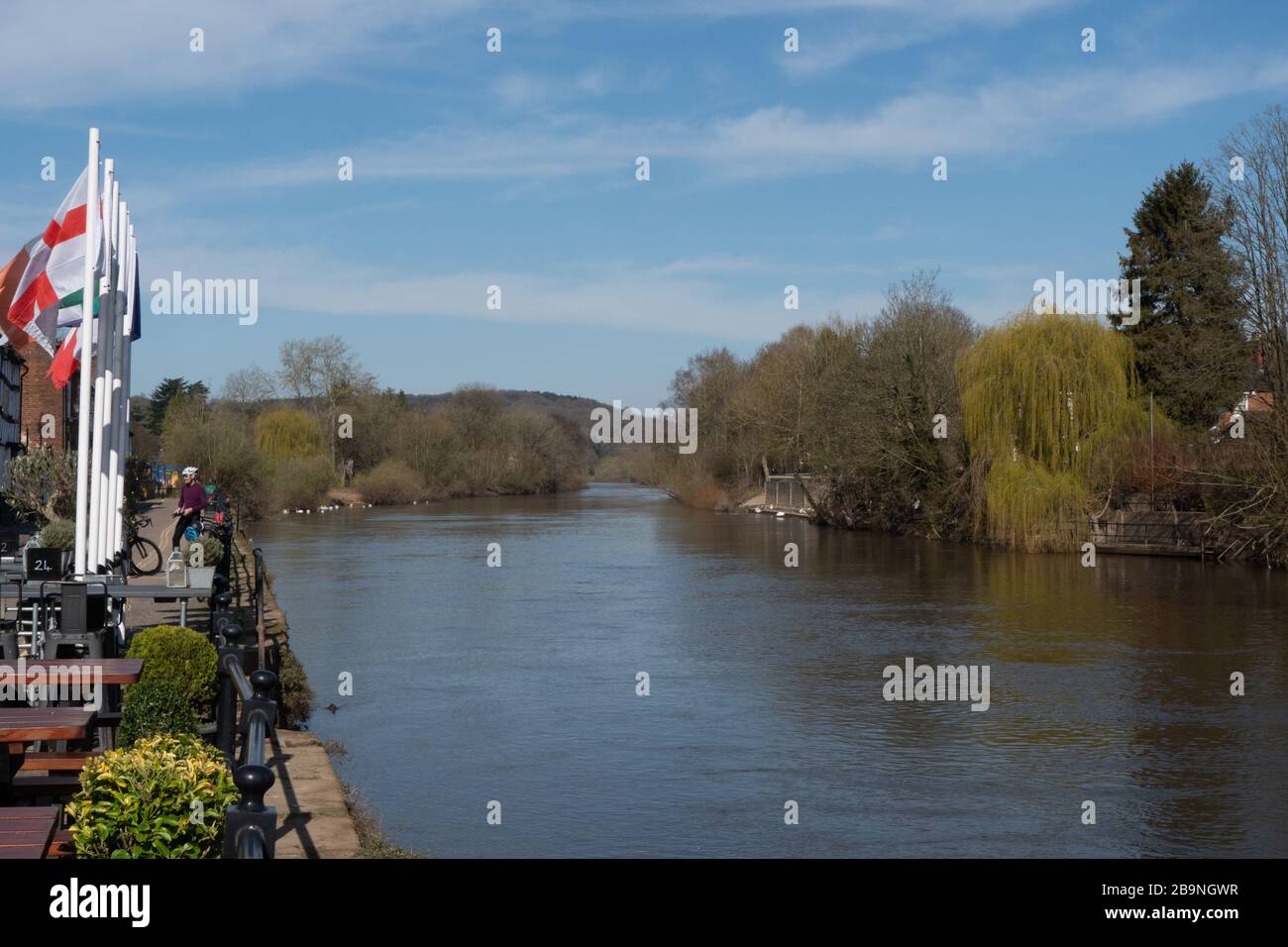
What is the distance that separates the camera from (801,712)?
14.5 meters

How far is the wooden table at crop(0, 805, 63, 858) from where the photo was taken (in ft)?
14.7

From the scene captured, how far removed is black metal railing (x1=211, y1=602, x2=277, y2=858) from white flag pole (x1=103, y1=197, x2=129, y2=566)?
6.92 metres

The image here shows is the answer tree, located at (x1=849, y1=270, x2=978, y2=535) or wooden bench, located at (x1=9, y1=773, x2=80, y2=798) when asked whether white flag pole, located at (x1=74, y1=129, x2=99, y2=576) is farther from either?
tree, located at (x1=849, y1=270, x2=978, y2=535)

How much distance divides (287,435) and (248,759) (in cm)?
7649

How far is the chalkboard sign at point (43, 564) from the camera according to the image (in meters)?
11.5

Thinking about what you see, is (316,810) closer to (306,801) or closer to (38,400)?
(306,801)

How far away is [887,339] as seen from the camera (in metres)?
46.8

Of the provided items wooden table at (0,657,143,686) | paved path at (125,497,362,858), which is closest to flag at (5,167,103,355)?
paved path at (125,497,362,858)

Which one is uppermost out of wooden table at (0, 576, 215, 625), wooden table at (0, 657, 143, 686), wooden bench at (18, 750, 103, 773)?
wooden table at (0, 576, 215, 625)

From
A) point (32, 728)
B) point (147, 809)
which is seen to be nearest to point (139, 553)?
point (32, 728)

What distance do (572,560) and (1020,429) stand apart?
1426 centimetres

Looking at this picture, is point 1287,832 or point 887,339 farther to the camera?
point 887,339
